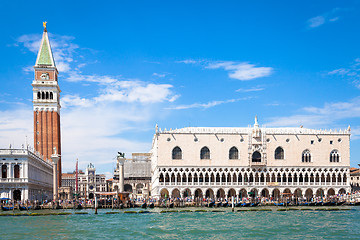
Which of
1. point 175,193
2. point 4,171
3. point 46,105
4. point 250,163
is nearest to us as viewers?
point 4,171

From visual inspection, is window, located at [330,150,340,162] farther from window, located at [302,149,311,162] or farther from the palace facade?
window, located at [302,149,311,162]

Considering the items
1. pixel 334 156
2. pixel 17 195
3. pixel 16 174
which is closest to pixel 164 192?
pixel 17 195

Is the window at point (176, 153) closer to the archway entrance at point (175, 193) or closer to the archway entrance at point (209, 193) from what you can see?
the archway entrance at point (175, 193)

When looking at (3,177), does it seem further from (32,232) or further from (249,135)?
(249,135)

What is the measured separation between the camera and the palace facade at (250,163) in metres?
68.6

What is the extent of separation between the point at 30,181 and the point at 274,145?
32.8 metres

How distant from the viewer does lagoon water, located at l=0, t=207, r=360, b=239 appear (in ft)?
105

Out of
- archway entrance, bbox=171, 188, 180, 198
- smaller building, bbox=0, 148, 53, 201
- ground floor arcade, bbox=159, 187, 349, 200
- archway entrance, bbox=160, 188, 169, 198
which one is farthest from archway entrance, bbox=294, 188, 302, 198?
smaller building, bbox=0, 148, 53, 201

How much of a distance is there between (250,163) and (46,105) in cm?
3724

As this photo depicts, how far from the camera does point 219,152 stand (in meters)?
69.1

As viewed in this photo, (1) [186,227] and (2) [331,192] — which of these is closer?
(1) [186,227]

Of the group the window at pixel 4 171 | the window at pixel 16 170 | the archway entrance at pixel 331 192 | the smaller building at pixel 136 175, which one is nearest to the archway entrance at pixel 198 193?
the archway entrance at pixel 331 192

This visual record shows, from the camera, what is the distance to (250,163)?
68875mm

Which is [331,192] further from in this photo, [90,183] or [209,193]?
[90,183]
